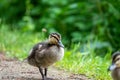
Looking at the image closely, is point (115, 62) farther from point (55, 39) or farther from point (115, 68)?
point (55, 39)

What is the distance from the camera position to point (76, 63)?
344 inches

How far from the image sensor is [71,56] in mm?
9398

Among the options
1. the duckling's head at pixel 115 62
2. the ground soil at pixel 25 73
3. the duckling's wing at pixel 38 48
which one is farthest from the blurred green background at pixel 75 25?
the duckling's head at pixel 115 62

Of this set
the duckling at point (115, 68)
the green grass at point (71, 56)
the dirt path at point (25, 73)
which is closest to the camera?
the duckling at point (115, 68)

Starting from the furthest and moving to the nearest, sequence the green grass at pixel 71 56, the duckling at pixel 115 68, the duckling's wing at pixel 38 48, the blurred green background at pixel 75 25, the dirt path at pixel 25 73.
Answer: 1. the blurred green background at pixel 75 25
2. the green grass at pixel 71 56
3. the dirt path at pixel 25 73
4. the duckling's wing at pixel 38 48
5. the duckling at pixel 115 68

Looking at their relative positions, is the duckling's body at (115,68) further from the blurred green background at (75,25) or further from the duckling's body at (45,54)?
the blurred green background at (75,25)

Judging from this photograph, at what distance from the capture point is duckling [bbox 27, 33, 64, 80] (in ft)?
24.0

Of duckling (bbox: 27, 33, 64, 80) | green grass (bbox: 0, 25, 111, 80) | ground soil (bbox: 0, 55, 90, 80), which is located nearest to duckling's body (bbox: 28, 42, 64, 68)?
duckling (bbox: 27, 33, 64, 80)

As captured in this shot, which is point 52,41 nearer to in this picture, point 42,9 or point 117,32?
point 117,32

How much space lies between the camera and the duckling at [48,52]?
7.33 m

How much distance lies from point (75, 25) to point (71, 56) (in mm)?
3745

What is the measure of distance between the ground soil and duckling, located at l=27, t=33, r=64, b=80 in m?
0.31

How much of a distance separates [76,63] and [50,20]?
4698 millimetres

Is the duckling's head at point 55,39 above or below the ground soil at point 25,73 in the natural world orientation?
above
